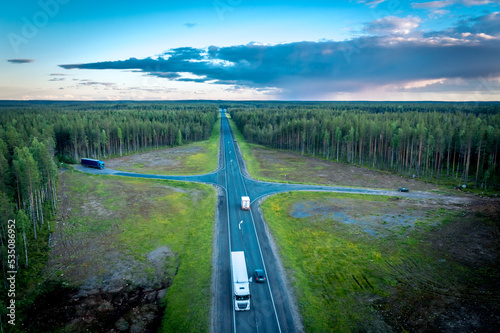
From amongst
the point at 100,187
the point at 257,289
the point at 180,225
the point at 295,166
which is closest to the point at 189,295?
the point at 257,289

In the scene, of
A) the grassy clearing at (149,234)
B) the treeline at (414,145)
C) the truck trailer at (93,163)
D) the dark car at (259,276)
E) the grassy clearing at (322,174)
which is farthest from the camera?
the truck trailer at (93,163)

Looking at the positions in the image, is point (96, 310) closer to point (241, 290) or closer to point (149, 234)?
point (241, 290)

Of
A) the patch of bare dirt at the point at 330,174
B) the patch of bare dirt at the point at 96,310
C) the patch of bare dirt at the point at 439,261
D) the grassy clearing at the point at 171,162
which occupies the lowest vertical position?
the patch of bare dirt at the point at 96,310

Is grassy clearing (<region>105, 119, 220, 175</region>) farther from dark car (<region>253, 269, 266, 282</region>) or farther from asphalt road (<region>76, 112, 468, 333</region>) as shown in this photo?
dark car (<region>253, 269, 266, 282</region>)

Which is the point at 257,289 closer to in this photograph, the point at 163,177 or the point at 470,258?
the point at 470,258

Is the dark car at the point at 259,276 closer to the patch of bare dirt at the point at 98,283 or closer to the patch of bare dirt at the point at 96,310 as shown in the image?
the patch of bare dirt at the point at 98,283

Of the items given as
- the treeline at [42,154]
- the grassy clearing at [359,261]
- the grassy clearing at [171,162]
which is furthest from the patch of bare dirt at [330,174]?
the treeline at [42,154]
